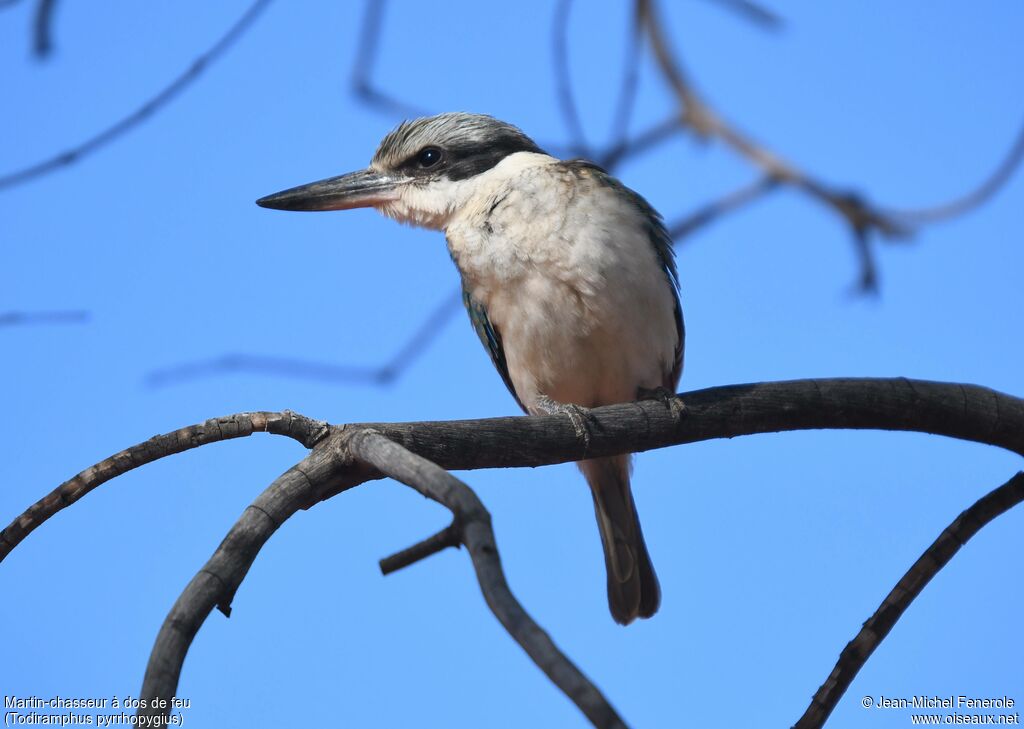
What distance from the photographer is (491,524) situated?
161cm

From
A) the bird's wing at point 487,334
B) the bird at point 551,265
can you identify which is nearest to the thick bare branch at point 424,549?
the bird at point 551,265

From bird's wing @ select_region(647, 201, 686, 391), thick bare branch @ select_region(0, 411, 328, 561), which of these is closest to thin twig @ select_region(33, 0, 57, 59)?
thick bare branch @ select_region(0, 411, 328, 561)

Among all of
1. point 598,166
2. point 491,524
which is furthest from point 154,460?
point 598,166

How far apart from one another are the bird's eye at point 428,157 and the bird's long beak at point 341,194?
0.11m

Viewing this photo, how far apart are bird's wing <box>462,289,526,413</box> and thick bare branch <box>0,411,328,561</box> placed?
1716mm

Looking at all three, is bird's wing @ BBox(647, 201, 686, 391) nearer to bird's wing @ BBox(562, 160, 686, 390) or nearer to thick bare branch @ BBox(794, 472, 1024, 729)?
bird's wing @ BBox(562, 160, 686, 390)

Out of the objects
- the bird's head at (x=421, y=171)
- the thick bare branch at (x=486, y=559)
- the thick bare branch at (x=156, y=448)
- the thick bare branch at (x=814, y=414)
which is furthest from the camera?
the bird's head at (x=421, y=171)

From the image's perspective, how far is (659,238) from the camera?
386cm

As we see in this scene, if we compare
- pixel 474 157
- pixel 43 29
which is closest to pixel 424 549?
pixel 43 29

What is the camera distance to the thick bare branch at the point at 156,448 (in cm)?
195

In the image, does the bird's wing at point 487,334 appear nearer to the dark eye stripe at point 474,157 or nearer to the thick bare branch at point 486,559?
the dark eye stripe at point 474,157

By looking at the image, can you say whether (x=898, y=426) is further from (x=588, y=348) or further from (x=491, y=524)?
(x=491, y=524)

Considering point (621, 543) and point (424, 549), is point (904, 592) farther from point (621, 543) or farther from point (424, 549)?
point (621, 543)

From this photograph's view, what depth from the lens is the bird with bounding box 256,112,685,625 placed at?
3.45 metres
